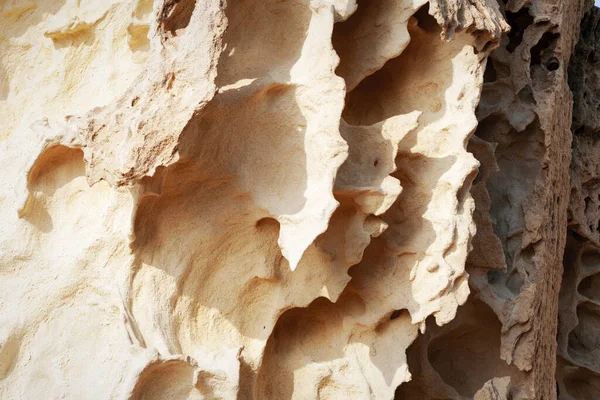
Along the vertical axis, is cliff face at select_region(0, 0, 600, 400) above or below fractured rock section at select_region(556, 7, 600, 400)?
above

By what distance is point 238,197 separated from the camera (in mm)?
1620

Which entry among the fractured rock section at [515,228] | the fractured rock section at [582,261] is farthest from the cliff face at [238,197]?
the fractured rock section at [582,261]

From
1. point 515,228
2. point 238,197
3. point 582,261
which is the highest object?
point 238,197

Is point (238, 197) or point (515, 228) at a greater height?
point (238, 197)

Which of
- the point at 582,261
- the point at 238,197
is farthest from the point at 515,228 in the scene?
the point at 238,197

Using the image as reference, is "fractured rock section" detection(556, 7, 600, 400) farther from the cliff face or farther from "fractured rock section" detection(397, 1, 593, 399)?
the cliff face

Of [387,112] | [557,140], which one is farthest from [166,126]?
[557,140]

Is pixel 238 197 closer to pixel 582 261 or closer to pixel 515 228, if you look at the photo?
pixel 515 228

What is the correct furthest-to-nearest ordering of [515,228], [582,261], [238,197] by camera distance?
[582,261] → [515,228] → [238,197]

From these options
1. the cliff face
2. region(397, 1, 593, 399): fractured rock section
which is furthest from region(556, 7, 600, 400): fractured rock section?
the cliff face

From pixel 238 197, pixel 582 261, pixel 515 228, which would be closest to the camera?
pixel 238 197

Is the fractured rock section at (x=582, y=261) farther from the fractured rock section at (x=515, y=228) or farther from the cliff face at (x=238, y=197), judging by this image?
the cliff face at (x=238, y=197)

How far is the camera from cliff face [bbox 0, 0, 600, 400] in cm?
149

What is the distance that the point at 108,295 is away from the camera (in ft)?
5.12
